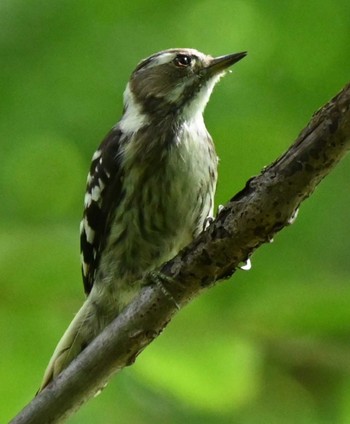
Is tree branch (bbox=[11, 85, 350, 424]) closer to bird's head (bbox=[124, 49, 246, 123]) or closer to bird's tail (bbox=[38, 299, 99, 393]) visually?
bird's tail (bbox=[38, 299, 99, 393])

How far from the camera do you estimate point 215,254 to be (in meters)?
1.97

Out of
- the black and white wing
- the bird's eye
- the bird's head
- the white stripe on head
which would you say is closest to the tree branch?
the black and white wing

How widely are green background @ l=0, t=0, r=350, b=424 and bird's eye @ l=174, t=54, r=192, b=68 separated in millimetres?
1284

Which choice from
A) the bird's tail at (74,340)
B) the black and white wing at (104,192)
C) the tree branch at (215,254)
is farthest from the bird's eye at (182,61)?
the tree branch at (215,254)

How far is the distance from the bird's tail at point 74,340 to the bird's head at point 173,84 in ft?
3.15

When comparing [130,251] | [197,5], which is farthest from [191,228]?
[197,5]

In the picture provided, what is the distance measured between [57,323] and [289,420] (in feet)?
2.27

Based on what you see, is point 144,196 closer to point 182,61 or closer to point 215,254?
point 182,61

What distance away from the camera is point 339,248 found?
5.94 ft

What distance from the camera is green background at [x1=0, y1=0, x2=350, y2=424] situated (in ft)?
5.81

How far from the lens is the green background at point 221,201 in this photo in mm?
1771

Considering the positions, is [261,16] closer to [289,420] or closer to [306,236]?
[306,236]

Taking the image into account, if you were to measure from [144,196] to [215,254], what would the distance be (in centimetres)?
121

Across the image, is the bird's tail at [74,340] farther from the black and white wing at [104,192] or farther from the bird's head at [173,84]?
the bird's head at [173,84]
